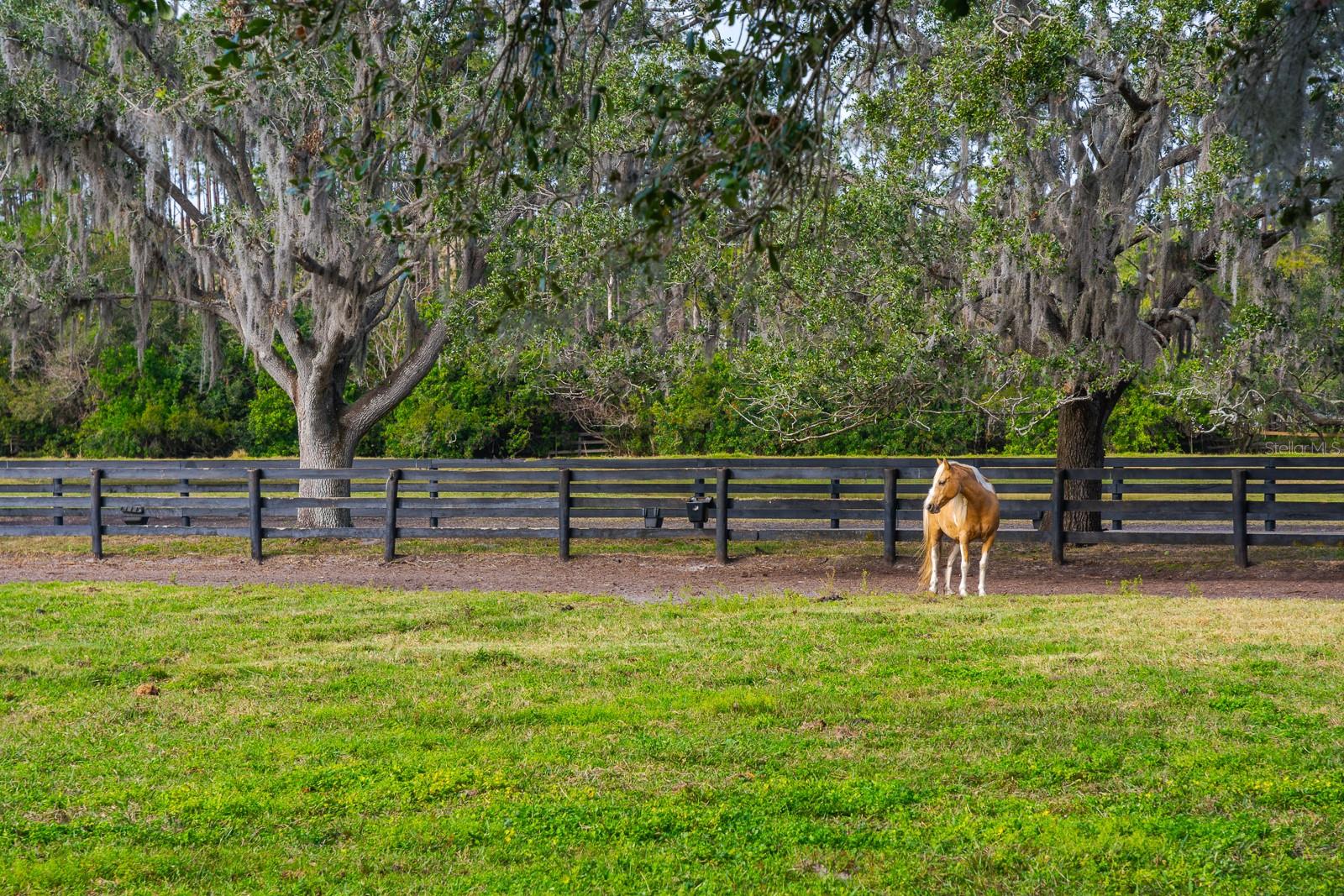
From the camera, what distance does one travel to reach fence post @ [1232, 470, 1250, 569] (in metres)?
14.1

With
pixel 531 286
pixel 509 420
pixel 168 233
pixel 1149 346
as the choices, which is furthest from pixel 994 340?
pixel 509 420

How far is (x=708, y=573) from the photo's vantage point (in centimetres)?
1470

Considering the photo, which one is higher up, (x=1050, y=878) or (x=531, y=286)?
(x=531, y=286)

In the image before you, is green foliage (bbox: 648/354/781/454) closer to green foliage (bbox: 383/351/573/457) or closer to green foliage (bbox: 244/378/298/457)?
green foliage (bbox: 383/351/573/457)

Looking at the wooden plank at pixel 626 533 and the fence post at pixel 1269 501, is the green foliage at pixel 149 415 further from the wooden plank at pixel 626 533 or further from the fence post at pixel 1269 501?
the fence post at pixel 1269 501

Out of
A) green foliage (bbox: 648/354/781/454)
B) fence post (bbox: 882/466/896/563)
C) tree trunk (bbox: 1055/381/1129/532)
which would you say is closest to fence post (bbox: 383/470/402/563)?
fence post (bbox: 882/466/896/563)

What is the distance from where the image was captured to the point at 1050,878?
14.2 feet

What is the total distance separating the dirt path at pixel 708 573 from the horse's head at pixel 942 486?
1557 mm

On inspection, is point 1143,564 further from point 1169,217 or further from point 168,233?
point 168,233

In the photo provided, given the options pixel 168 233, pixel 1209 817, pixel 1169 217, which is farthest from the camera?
pixel 168 233

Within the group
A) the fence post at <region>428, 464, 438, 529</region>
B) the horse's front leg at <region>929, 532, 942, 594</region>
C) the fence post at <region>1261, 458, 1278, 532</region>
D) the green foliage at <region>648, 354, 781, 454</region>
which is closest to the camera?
the horse's front leg at <region>929, 532, 942, 594</region>

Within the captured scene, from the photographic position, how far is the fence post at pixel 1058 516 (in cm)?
1426

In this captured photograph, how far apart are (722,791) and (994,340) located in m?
10.4

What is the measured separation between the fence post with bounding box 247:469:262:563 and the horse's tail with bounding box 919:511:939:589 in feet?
28.6
